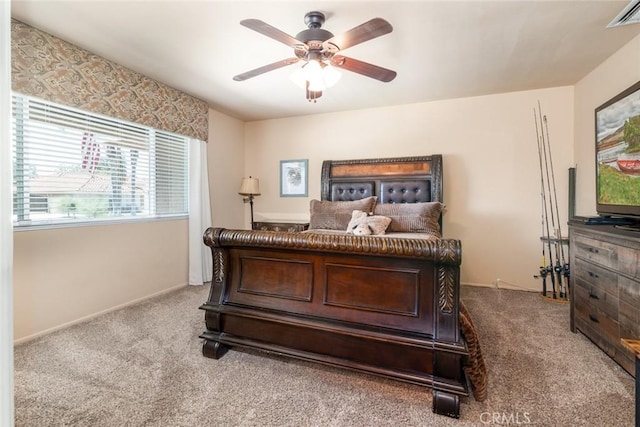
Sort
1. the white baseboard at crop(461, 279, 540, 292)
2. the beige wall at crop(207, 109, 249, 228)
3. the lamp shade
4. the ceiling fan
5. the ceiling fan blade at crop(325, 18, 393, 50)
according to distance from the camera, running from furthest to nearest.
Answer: the lamp shade → the beige wall at crop(207, 109, 249, 228) → the white baseboard at crop(461, 279, 540, 292) → the ceiling fan → the ceiling fan blade at crop(325, 18, 393, 50)

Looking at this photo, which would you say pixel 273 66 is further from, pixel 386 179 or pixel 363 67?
pixel 386 179

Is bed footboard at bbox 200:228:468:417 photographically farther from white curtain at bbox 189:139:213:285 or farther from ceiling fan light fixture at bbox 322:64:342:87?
white curtain at bbox 189:139:213:285

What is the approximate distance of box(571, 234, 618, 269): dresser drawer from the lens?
1.92 meters

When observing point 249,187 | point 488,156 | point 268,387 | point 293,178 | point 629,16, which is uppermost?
point 629,16

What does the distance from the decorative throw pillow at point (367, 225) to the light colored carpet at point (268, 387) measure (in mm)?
1245

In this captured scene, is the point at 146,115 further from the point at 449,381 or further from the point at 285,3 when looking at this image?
the point at 449,381

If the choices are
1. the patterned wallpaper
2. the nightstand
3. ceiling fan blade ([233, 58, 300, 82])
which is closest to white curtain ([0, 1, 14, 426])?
ceiling fan blade ([233, 58, 300, 82])

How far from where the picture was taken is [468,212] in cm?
365

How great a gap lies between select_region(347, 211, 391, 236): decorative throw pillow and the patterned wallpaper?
2.38 m

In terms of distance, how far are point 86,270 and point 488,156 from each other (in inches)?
180

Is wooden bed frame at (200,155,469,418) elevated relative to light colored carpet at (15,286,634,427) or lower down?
elevated

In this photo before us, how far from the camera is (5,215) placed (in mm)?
600

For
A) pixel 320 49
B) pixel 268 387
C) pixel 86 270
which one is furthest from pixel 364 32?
pixel 86 270

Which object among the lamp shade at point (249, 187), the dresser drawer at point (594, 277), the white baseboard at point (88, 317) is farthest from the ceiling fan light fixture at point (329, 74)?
the white baseboard at point (88, 317)
